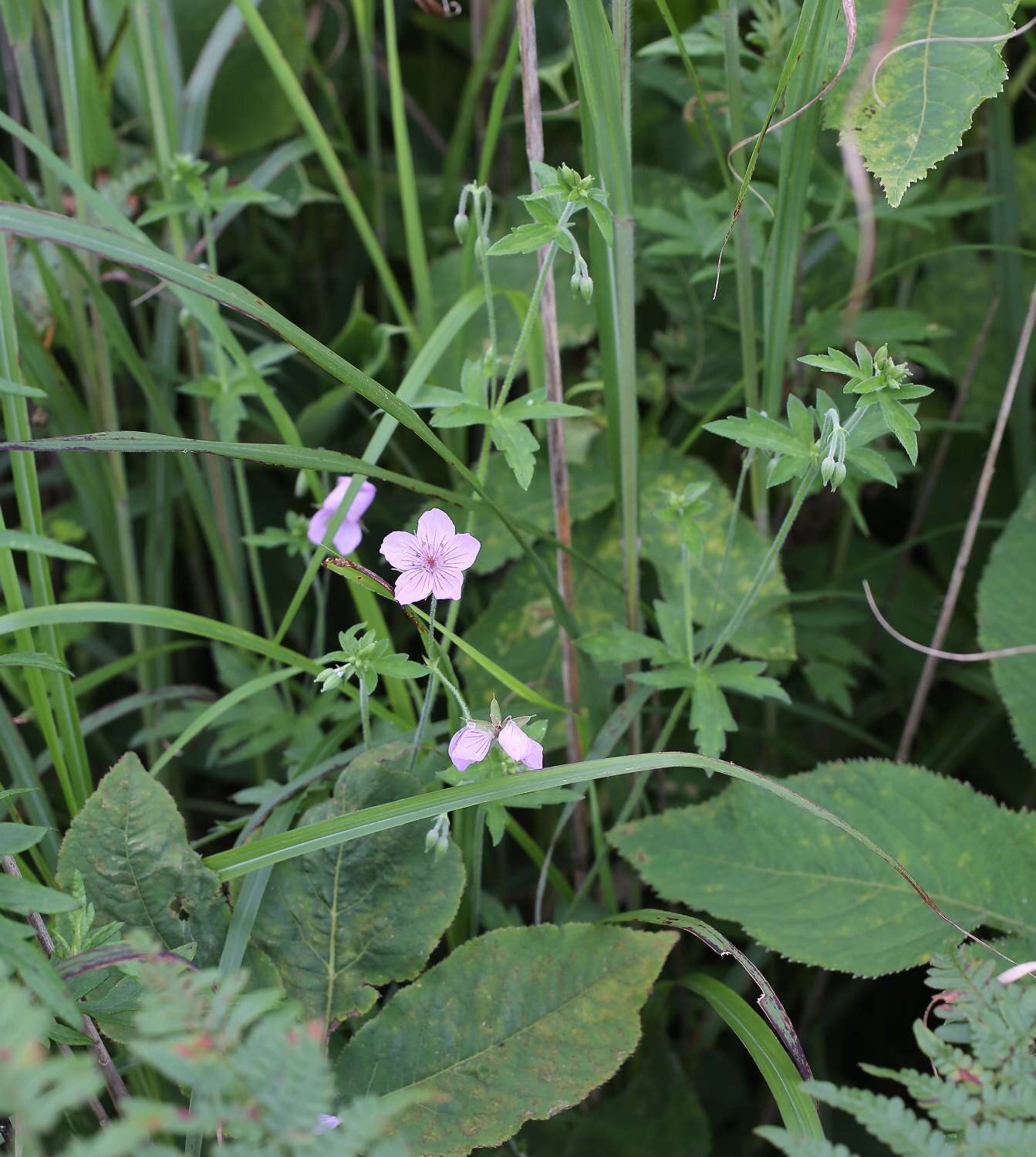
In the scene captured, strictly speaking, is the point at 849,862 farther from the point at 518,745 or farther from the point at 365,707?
the point at 365,707

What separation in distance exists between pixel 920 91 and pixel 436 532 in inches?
27.9

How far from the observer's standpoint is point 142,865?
43.7 inches

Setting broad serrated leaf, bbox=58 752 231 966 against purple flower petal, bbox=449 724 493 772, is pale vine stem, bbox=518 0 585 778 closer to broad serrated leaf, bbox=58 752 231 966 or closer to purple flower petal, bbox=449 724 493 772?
purple flower petal, bbox=449 724 493 772

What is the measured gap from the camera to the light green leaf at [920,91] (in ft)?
3.52

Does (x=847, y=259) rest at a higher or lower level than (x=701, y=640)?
higher

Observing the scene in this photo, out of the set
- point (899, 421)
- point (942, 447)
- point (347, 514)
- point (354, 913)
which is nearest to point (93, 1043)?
point (354, 913)

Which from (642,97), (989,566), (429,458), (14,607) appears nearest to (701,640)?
(989,566)

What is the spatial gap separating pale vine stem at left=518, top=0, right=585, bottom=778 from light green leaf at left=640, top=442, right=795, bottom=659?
0.59 feet

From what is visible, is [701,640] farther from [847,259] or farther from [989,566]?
[847,259]

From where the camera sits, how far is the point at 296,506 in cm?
202

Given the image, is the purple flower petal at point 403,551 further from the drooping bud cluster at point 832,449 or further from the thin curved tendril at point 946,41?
the thin curved tendril at point 946,41

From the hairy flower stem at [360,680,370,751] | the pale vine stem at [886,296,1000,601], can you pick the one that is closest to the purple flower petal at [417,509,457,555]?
the hairy flower stem at [360,680,370,751]

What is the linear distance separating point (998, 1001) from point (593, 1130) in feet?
2.46

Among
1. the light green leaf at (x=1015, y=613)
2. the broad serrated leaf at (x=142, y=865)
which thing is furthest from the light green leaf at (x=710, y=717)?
the broad serrated leaf at (x=142, y=865)
